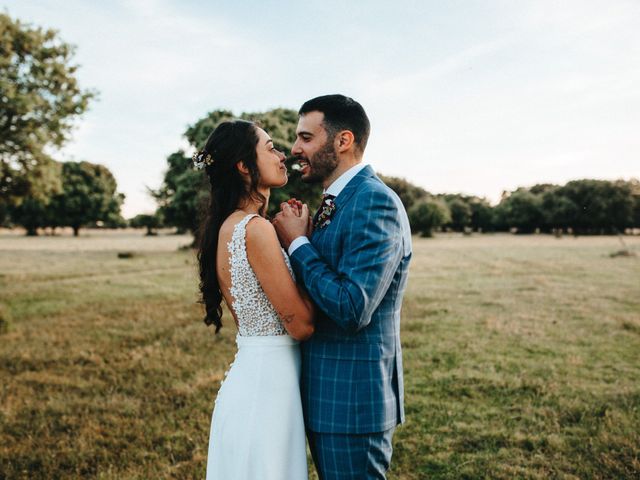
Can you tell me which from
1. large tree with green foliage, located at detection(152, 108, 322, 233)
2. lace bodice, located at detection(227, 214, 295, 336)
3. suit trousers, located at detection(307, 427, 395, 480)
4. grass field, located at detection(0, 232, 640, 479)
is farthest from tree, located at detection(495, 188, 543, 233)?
suit trousers, located at detection(307, 427, 395, 480)

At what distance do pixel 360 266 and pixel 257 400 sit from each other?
3.58 feet

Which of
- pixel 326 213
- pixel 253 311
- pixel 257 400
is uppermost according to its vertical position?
pixel 326 213

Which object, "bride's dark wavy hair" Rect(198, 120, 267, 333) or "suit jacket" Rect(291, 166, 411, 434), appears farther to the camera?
"bride's dark wavy hair" Rect(198, 120, 267, 333)

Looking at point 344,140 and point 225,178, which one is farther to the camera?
point 225,178

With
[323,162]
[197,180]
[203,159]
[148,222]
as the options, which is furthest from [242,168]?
[148,222]

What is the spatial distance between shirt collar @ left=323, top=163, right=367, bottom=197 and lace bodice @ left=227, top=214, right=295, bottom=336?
1.61ft

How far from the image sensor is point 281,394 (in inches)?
113

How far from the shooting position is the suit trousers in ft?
8.61

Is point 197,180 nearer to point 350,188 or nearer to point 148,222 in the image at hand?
point 350,188

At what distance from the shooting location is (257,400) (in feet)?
9.52

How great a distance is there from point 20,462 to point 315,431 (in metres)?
4.34

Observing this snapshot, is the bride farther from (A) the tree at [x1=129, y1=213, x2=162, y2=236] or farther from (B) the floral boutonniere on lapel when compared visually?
(A) the tree at [x1=129, y1=213, x2=162, y2=236]

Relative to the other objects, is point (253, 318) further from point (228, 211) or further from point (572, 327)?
point (572, 327)

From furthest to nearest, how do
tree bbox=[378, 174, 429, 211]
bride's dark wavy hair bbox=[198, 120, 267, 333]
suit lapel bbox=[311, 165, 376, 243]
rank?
tree bbox=[378, 174, 429, 211]
bride's dark wavy hair bbox=[198, 120, 267, 333]
suit lapel bbox=[311, 165, 376, 243]
